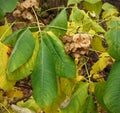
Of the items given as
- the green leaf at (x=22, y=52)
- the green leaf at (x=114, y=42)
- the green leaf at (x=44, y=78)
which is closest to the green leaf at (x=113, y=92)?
the green leaf at (x=114, y=42)

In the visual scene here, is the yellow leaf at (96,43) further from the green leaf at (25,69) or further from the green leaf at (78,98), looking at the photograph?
the green leaf at (25,69)

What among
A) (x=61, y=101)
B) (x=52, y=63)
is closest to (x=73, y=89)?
(x=61, y=101)

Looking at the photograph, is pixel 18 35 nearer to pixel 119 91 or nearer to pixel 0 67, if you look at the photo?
pixel 0 67

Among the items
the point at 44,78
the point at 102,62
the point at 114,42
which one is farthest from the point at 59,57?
the point at 102,62

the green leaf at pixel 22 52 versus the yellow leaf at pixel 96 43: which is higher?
the green leaf at pixel 22 52

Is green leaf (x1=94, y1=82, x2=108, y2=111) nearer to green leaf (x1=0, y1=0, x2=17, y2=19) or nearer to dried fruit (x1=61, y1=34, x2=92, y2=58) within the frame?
dried fruit (x1=61, y1=34, x2=92, y2=58)

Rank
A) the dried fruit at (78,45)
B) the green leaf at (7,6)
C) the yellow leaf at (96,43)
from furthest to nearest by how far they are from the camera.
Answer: the yellow leaf at (96,43) < the green leaf at (7,6) < the dried fruit at (78,45)
